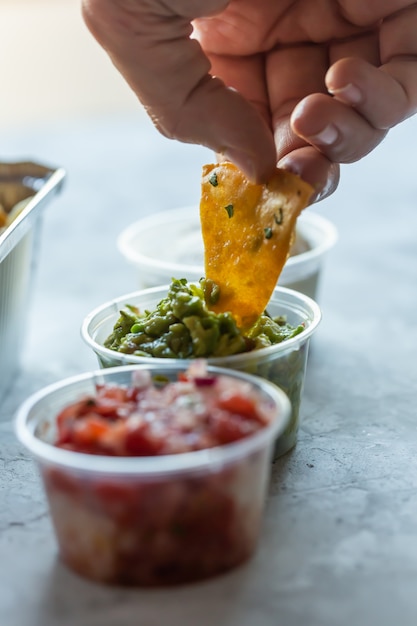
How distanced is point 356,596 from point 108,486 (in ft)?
1.42

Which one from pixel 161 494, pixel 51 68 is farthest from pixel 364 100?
pixel 51 68

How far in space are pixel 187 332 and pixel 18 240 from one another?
0.57 m

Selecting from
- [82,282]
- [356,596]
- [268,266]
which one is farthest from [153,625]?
[82,282]

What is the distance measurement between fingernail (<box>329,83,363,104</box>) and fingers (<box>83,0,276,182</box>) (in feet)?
0.50

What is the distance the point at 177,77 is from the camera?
1.74 meters

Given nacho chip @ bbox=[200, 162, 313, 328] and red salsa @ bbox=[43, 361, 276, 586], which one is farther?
nacho chip @ bbox=[200, 162, 313, 328]

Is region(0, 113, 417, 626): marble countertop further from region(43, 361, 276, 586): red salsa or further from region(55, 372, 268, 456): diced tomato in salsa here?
region(55, 372, 268, 456): diced tomato in salsa

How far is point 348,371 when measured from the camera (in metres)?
2.52

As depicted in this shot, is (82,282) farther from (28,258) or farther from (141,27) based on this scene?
(141,27)

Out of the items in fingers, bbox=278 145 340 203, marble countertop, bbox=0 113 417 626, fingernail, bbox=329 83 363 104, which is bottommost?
marble countertop, bbox=0 113 417 626

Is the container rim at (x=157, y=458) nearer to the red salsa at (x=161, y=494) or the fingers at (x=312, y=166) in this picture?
the red salsa at (x=161, y=494)

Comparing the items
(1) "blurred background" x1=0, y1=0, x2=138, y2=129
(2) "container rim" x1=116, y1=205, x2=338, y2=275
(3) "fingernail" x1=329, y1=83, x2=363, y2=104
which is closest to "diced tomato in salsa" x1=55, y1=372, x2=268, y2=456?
(3) "fingernail" x1=329, y1=83, x2=363, y2=104

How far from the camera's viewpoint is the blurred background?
25.5ft

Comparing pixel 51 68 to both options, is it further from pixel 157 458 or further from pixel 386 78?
pixel 157 458
